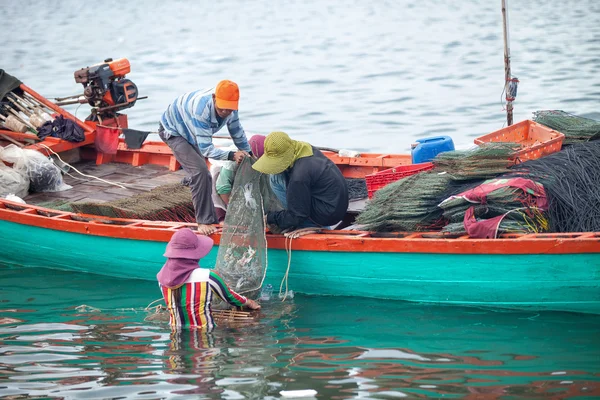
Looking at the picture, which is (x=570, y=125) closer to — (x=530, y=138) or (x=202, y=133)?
(x=530, y=138)

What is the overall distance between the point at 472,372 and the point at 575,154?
2.69 m

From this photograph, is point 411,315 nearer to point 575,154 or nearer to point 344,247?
point 344,247

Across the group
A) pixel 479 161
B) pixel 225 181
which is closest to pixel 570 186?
pixel 479 161

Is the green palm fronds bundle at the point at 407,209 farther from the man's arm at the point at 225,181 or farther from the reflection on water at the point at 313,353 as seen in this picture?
the man's arm at the point at 225,181

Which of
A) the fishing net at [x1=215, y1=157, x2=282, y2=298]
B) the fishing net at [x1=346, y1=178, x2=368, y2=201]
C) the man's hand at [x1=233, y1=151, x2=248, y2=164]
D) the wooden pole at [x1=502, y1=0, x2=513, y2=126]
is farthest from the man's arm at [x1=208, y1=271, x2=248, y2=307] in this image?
the wooden pole at [x1=502, y1=0, x2=513, y2=126]

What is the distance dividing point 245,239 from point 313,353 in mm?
1426

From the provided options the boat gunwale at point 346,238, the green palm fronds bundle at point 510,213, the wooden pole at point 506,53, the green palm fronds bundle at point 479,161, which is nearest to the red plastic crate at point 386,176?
the green palm fronds bundle at point 479,161

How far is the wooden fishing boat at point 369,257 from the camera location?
7473 mm

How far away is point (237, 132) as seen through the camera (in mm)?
8672

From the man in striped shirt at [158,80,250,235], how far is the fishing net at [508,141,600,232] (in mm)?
2580

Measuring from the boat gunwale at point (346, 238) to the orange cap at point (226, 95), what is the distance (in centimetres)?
125

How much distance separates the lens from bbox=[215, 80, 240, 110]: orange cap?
8.13 metres

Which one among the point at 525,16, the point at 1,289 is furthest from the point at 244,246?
the point at 525,16

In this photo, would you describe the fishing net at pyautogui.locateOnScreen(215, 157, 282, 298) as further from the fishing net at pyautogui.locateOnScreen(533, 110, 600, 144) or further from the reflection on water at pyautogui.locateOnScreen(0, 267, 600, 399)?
the fishing net at pyautogui.locateOnScreen(533, 110, 600, 144)
